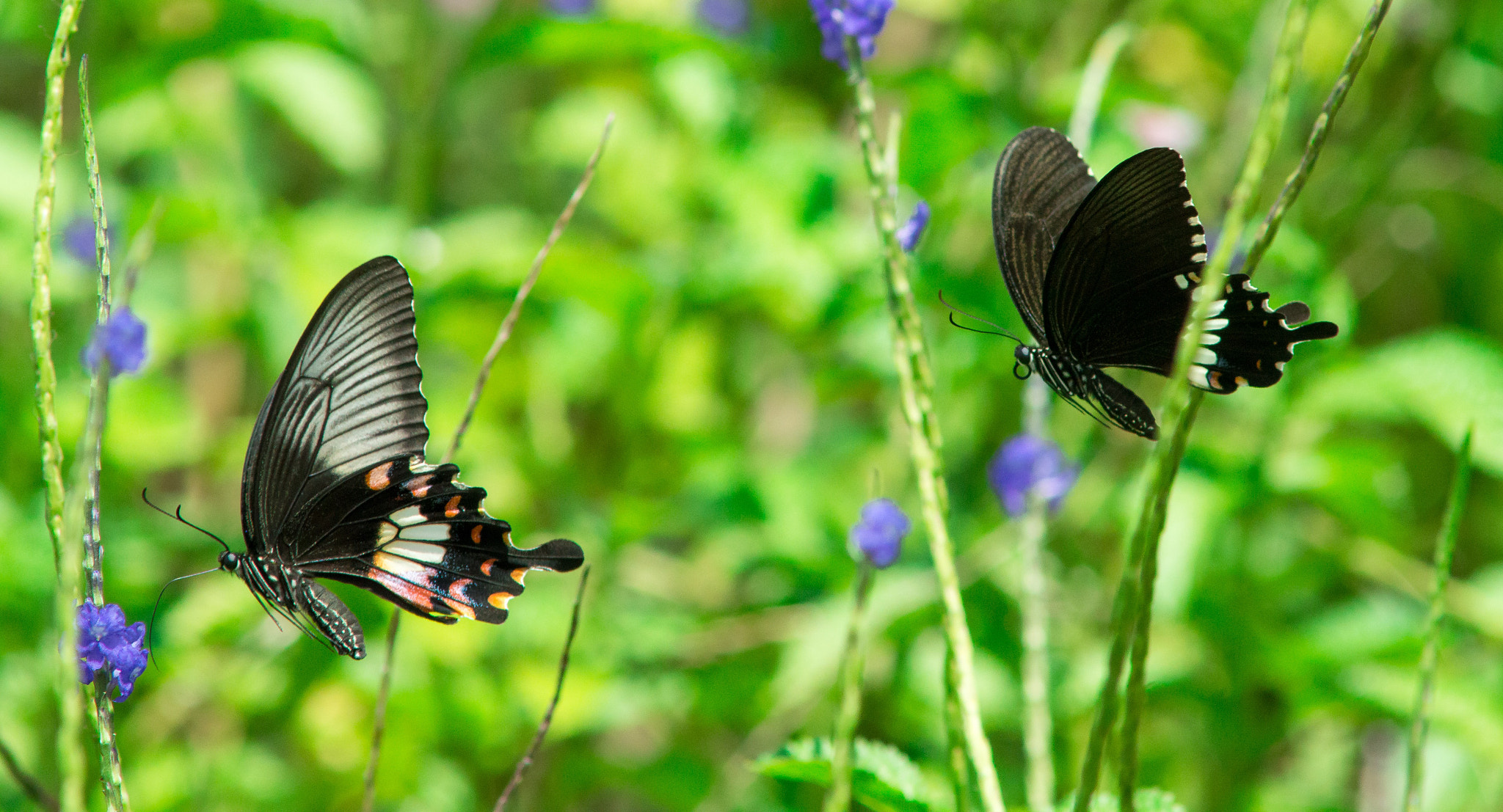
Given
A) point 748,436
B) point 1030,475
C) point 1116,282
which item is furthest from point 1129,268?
point 748,436

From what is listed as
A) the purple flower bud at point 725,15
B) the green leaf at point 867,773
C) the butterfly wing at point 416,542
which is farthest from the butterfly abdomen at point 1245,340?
the purple flower bud at point 725,15

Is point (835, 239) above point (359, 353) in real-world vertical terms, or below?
above

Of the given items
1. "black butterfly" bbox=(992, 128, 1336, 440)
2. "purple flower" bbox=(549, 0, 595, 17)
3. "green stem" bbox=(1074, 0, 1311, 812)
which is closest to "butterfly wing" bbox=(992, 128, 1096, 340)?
"black butterfly" bbox=(992, 128, 1336, 440)

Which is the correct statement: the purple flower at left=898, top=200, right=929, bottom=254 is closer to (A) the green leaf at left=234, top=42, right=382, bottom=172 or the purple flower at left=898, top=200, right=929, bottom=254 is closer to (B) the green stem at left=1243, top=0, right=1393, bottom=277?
(B) the green stem at left=1243, top=0, right=1393, bottom=277

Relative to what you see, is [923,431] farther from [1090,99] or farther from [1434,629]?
[1090,99]

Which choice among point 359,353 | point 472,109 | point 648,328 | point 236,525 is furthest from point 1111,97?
point 472,109

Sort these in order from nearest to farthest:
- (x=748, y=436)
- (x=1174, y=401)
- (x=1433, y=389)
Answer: (x=1174, y=401)
(x=1433, y=389)
(x=748, y=436)

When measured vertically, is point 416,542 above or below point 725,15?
below

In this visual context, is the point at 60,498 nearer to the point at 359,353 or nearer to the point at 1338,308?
the point at 359,353
